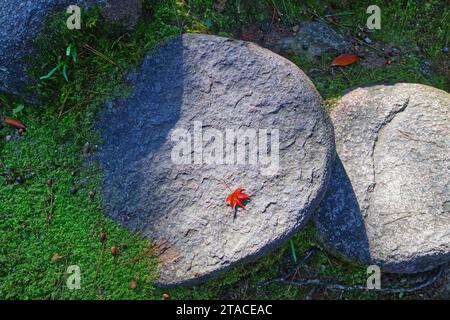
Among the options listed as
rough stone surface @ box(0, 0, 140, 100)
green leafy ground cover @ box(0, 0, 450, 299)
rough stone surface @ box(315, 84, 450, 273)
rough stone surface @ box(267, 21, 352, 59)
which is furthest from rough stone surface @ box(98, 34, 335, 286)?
rough stone surface @ box(267, 21, 352, 59)

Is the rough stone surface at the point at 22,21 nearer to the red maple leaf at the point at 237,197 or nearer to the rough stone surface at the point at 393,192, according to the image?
the red maple leaf at the point at 237,197

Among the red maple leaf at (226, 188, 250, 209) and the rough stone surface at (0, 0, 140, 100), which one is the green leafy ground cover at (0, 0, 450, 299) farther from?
the red maple leaf at (226, 188, 250, 209)

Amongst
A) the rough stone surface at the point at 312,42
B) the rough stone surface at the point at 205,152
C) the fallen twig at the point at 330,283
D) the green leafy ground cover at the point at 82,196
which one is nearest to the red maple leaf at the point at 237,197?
the rough stone surface at the point at 205,152

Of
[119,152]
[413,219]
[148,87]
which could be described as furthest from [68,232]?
[413,219]

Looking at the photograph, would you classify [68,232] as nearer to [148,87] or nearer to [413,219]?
[148,87]

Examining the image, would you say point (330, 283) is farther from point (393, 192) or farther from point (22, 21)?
point (22, 21)
